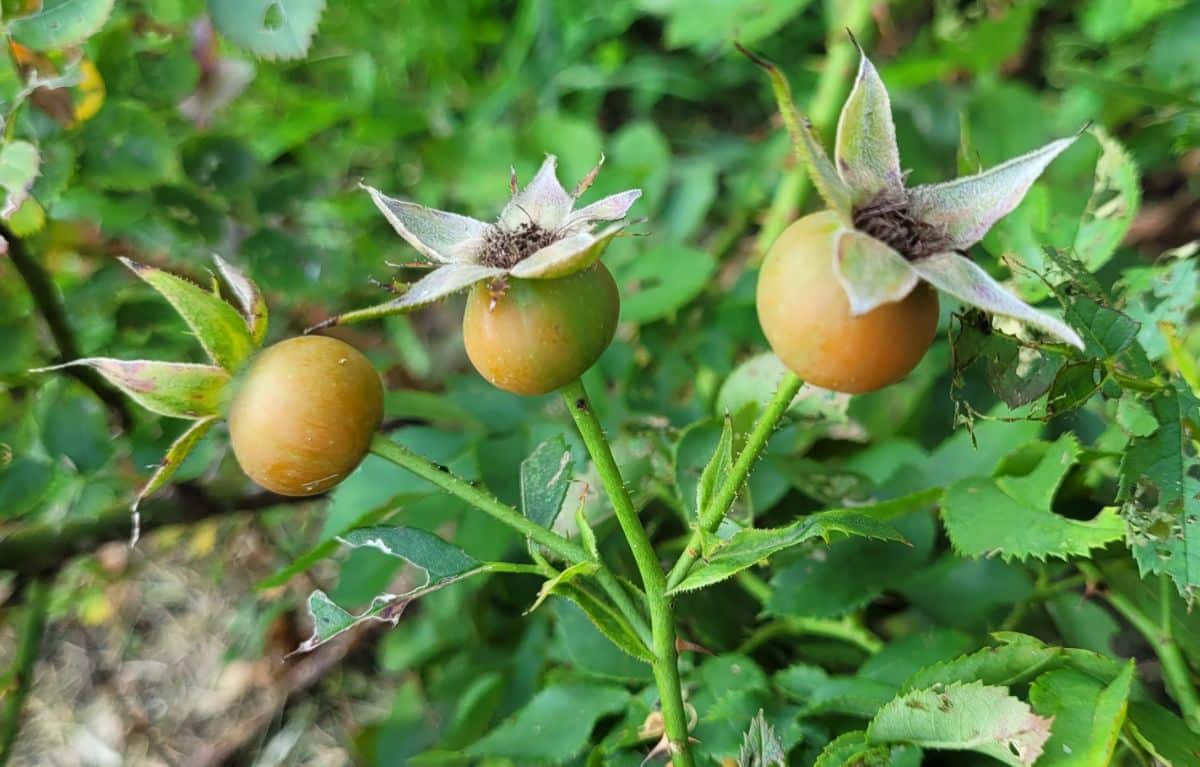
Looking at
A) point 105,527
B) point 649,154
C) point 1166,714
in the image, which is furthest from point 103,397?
point 1166,714

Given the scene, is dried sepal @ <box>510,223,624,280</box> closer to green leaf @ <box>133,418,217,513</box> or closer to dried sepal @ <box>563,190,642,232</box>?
dried sepal @ <box>563,190,642,232</box>

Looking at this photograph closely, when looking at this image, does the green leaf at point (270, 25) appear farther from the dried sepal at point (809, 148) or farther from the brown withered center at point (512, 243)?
the dried sepal at point (809, 148)

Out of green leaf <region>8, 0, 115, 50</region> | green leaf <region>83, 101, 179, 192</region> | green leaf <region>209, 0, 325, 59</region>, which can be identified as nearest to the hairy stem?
green leaf <region>83, 101, 179, 192</region>

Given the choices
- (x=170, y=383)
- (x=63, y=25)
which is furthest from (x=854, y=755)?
(x=63, y=25)

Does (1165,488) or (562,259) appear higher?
(562,259)

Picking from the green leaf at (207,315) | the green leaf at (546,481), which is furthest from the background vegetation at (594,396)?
the green leaf at (207,315)

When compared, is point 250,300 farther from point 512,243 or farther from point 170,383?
point 512,243
